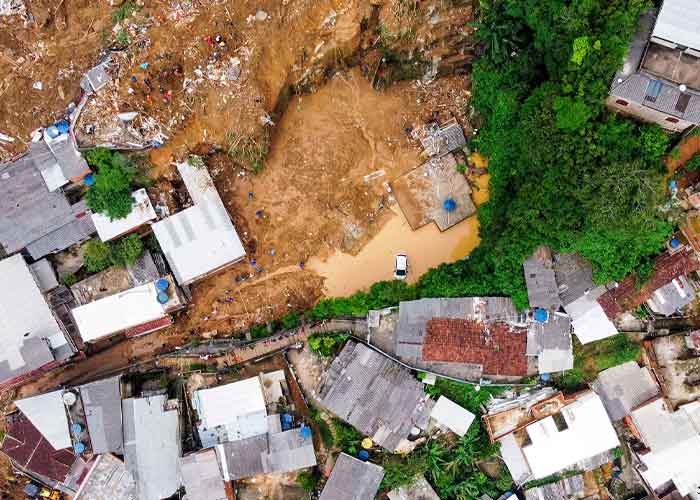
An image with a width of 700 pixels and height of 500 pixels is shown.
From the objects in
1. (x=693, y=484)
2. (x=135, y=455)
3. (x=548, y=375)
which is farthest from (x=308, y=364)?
(x=693, y=484)

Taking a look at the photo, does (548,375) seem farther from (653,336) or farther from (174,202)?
(174,202)

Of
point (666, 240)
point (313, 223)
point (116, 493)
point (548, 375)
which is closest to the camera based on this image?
point (666, 240)

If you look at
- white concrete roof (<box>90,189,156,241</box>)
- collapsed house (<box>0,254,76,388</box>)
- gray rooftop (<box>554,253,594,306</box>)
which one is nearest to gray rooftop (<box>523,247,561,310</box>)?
gray rooftop (<box>554,253,594,306</box>)

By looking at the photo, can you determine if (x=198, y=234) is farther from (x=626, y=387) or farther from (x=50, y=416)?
(x=626, y=387)

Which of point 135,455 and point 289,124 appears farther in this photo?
point 289,124

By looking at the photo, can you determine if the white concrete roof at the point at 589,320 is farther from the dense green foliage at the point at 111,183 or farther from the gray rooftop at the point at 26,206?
the gray rooftop at the point at 26,206

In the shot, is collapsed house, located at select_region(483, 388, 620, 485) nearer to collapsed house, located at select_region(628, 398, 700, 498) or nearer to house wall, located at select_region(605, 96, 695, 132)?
collapsed house, located at select_region(628, 398, 700, 498)
